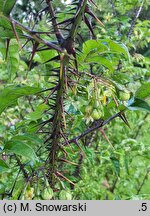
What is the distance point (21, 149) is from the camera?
2.15 ft

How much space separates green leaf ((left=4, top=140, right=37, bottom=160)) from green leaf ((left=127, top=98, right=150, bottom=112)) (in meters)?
0.21

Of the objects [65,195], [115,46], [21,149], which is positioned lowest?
[65,195]

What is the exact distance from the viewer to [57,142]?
705 mm

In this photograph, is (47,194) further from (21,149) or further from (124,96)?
(124,96)

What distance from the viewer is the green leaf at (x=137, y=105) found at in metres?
0.67

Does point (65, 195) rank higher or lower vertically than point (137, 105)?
lower

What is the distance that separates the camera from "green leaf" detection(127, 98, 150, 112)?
0.67m

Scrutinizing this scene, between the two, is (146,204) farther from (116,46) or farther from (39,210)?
(116,46)

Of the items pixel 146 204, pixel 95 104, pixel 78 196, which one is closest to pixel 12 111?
pixel 78 196

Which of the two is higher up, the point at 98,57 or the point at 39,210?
the point at 98,57

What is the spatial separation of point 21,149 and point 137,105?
0.80 ft

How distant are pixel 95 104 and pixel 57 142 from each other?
12 centimetres

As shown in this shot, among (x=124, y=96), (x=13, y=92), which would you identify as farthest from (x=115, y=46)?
(x=13, y=92)

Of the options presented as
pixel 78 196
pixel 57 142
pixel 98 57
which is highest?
pixel 98 57
